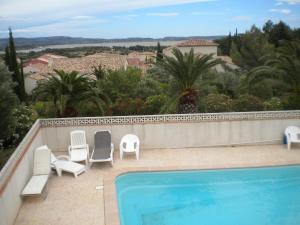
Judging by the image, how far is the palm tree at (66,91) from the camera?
41.4 ft

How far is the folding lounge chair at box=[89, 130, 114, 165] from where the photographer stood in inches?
436

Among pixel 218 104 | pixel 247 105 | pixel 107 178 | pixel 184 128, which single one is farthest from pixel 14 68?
pixel 247 105

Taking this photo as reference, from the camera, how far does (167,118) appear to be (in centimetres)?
1262

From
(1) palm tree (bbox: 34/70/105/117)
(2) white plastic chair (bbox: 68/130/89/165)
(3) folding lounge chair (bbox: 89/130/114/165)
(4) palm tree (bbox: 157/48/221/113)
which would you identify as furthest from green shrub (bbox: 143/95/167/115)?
(2) white plastic chair (bbox: 68/130/89/165)

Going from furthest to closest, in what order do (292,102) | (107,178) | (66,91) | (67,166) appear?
(292,102) < (66,91) < (67,166) < (107,178)

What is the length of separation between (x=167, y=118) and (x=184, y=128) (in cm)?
76

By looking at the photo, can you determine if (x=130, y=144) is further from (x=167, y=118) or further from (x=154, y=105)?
(x=154, y=105)

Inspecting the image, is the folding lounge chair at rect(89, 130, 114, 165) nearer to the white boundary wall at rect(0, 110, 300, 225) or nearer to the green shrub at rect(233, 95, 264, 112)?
the white boundary wall at rect(0, 110, 300, 225)

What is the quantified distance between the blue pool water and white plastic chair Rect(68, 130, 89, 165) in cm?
164

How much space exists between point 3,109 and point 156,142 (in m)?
5.52

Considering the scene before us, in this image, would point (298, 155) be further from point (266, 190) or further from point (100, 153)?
point (100, 153)

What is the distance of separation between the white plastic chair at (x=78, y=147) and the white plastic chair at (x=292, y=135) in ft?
24.2

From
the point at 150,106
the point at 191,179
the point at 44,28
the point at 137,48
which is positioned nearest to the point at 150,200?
the point at 191,179

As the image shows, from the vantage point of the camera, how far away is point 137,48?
356 feet
